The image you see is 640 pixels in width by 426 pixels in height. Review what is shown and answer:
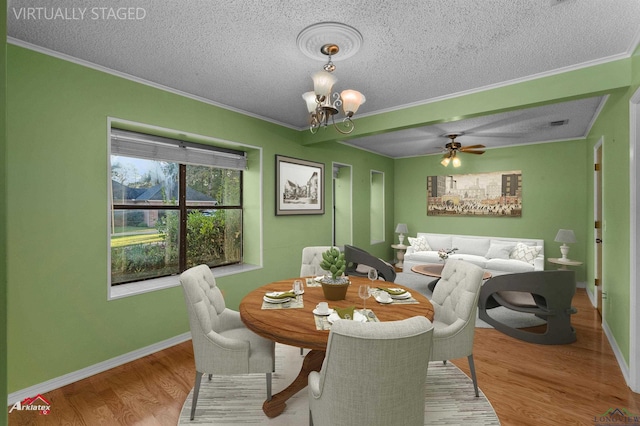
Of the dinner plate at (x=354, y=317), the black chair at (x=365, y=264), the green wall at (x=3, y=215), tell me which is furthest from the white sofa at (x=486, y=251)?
the green wall at (x=3, y=215)

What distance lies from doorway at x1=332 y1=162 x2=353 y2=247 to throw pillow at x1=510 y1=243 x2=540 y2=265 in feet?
9.33

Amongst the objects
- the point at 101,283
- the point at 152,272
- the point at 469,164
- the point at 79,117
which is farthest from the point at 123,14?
the point at 469,164

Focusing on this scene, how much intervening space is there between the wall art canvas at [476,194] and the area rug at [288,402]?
13.8 ft

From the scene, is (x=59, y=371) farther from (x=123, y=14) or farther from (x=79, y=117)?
(x=123, y=14)

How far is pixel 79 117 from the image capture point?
7.81ft

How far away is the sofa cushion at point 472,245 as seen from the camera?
18.4 feet

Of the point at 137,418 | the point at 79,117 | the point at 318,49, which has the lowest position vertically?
the point at 137,418

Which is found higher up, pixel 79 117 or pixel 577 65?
pixel 577 65

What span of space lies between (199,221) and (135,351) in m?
1.47

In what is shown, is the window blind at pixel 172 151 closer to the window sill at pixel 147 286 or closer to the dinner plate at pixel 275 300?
the window sill at pixel 147 286

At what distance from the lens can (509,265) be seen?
15.7 feet

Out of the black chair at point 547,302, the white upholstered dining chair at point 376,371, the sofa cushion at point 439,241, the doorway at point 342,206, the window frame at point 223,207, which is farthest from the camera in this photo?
the sofa cushion at point 439,241

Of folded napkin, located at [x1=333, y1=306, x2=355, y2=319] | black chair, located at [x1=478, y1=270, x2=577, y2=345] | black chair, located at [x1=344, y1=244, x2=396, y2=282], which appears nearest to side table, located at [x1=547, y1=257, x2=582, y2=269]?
black chair, located at [x1=478, y1=270, x2=577, y2=345]

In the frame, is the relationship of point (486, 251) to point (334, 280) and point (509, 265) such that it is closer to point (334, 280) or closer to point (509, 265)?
point (509, 265)
